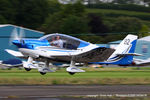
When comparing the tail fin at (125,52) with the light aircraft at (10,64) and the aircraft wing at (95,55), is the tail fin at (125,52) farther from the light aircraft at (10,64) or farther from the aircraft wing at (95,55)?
the light aircraft at (10,64)

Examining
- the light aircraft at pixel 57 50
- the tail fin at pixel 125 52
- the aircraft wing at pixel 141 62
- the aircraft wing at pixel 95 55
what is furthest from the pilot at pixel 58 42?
the aircraft wing at pixel 141 62

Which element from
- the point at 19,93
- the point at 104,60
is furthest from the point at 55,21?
the point at 19,93

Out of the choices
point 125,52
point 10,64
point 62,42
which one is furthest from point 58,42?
point 10,64

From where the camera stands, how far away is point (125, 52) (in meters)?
22.8

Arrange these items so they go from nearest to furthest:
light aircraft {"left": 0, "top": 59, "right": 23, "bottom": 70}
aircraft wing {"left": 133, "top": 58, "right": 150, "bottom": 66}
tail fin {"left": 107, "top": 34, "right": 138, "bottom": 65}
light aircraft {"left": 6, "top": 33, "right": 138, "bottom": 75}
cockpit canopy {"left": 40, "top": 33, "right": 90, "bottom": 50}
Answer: light aircraft {"left": 6, "top": 33, "right": 138, "bottom": 75}
cockpit canopy {"left": 40, "top": 33, "right": 90, "bottom": 50}
tail fin {"left": 107, "top": 34, "right": 138, "bottom": 65}
light aircraft {"left": 0, "top": 59, "right": 23, "bottom": 70}
aircraft wing {"left": 133, "top": 58, "right": 150, "bottom": 66}

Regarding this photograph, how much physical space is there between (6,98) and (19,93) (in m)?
1.17

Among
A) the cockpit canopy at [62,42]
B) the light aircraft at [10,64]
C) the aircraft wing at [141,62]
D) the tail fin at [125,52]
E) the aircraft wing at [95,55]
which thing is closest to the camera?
the aircraft wing at [95,55]

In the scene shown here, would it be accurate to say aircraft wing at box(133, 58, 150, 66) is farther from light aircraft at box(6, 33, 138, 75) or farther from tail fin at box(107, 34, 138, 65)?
light aircraft at box(6, 33, 138, 75)

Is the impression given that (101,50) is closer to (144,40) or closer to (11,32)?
(144,40)

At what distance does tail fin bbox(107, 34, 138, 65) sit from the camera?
2253cm

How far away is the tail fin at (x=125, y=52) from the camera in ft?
73.9

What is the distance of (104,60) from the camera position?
21.1 metres

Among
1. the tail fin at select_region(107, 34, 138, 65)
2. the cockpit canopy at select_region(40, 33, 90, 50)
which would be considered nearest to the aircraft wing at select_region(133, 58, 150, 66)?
the tail fin at select_region(107, 34, 138, 65)

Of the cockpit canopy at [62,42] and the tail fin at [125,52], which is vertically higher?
the cockpit canopy at [62,42]
